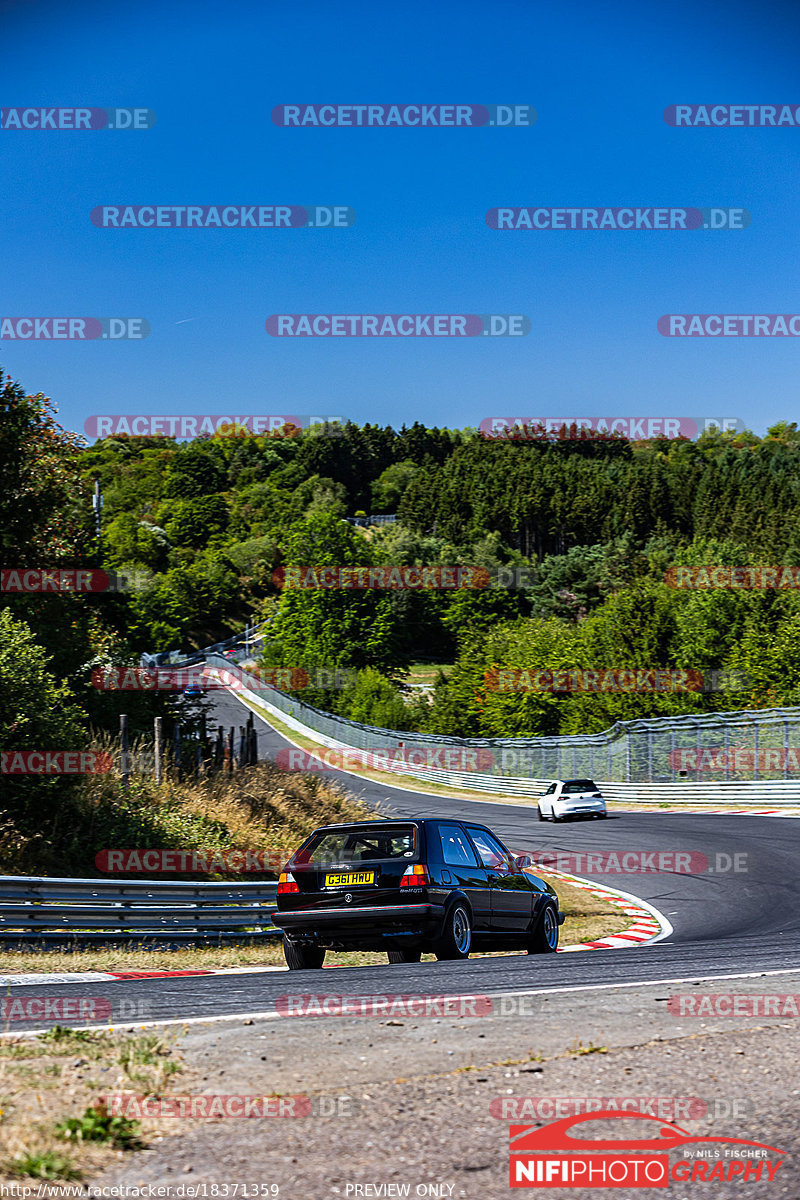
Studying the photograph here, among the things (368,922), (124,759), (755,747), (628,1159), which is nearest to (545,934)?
(368,922)

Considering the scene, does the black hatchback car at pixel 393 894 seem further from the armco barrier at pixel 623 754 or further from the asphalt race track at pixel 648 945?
the armco barrier at pixel 623 754

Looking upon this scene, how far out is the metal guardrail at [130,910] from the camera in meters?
11.9

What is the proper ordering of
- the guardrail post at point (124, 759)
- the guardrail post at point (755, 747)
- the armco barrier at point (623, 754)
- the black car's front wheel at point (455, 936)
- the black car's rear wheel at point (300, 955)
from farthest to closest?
the guardrail post at point (755, 747) < the armco barrier at point (623, 754) < the guardrail post at point (124, 759) < the black car's rear wheel at point (300, 955) < the black car's front wheel at point (455, 936)

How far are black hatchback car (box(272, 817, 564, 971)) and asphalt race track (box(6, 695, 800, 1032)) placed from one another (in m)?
0.48

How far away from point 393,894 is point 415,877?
25cm

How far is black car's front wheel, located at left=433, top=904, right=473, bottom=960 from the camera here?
1026cm

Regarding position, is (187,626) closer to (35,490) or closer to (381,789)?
(381,789)

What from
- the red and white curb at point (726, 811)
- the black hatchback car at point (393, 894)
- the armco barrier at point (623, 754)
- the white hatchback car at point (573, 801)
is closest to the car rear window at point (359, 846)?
the black hatchback car at point (393, 894)

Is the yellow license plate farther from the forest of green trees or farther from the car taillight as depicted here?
the forest of green trees

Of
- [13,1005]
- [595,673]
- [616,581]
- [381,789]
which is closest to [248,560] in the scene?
[616,581]

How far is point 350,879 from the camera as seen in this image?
10398mm

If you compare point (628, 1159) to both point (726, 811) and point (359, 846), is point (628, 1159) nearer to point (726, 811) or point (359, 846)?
point (359, 846)

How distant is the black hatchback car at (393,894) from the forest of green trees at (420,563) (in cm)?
739

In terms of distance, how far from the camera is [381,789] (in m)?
50.7
